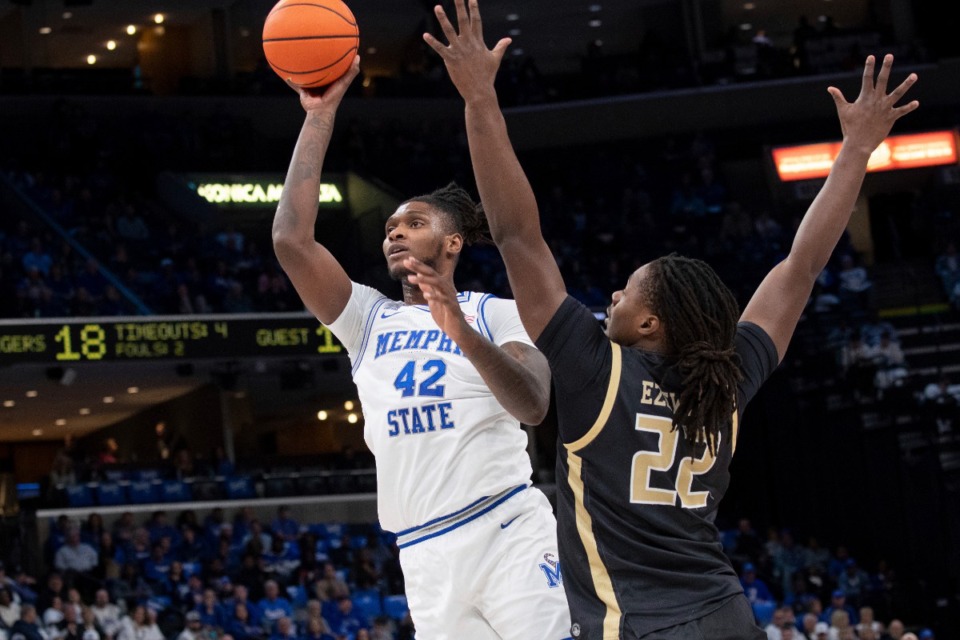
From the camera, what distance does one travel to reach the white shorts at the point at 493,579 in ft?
14.9

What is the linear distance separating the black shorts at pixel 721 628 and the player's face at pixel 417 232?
1.71 metres

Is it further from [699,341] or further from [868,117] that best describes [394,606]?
[699,341]

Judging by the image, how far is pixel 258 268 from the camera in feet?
79.2

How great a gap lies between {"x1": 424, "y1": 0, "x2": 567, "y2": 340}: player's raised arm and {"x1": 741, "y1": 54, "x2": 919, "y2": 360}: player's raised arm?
0.82m

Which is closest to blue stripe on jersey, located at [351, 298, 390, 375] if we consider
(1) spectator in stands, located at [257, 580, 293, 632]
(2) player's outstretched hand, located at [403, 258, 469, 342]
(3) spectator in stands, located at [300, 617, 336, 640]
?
(2) player's outstretched hand, located at [403, 258, 469, 342]

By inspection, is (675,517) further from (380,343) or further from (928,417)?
(928,417)

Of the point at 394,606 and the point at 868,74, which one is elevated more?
the point at 868,74

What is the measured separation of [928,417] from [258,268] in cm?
1064

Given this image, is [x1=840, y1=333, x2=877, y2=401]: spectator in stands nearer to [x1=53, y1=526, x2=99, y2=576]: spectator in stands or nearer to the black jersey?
[x1=53, y1=526, x2=99, y2=576]: spectator in stands

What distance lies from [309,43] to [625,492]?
7.30 ft

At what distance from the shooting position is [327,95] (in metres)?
4.95

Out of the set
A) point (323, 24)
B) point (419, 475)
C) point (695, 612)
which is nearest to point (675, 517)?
point (695, 612)

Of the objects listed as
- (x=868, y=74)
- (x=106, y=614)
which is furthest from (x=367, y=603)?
(x=868, y=74)

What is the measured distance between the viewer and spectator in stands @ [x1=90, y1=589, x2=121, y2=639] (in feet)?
52.0
